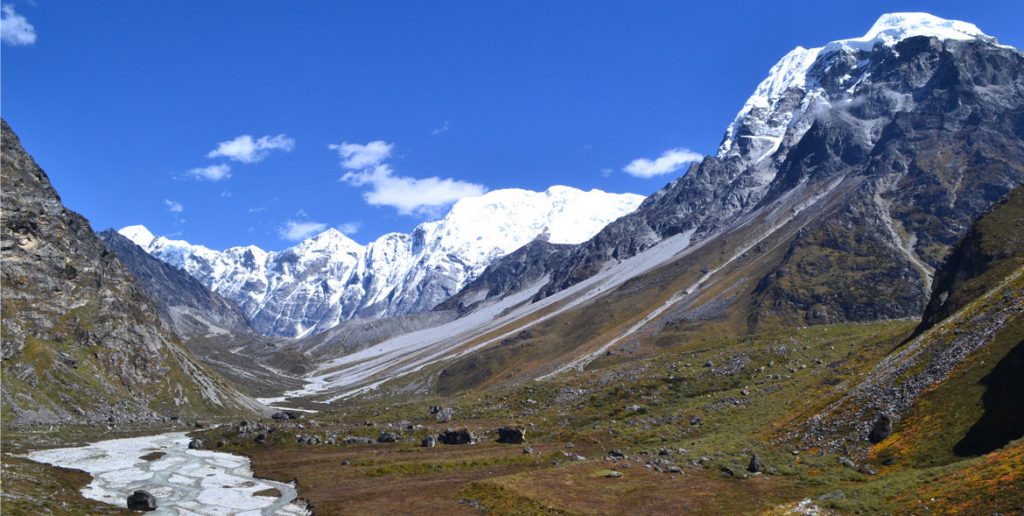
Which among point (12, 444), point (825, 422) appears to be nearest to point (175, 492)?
point (12, 444)

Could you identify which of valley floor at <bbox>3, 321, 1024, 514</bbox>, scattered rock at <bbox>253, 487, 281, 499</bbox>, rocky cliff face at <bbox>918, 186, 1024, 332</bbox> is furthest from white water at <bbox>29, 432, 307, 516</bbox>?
rocky cliff face at <bbox>918, 186, 1024, 332</bbox>

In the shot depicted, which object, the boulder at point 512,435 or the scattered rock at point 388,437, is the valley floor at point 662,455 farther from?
the boulder at point 512,435

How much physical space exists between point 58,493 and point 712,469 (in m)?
67.2

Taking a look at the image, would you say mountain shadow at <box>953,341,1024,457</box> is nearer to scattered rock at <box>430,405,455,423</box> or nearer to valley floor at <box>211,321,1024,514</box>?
valley floor at <box>211,321,1024,514</box>

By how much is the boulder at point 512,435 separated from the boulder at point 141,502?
55.8 metres

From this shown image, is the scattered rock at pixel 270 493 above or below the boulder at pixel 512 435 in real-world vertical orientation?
above

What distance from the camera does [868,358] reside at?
108m

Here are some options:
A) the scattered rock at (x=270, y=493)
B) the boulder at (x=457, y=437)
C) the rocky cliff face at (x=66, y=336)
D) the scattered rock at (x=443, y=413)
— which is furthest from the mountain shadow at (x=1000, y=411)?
the rocky cliff face at (x=66, y=336)

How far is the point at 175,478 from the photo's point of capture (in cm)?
8919

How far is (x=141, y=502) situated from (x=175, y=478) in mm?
20407

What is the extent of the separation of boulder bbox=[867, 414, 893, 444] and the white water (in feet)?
195

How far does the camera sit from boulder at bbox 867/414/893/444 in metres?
69.5

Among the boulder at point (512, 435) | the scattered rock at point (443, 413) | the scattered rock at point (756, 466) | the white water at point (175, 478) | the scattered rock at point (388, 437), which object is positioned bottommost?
the scattered rock at point (756, 466)

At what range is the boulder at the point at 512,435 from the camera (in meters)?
113
